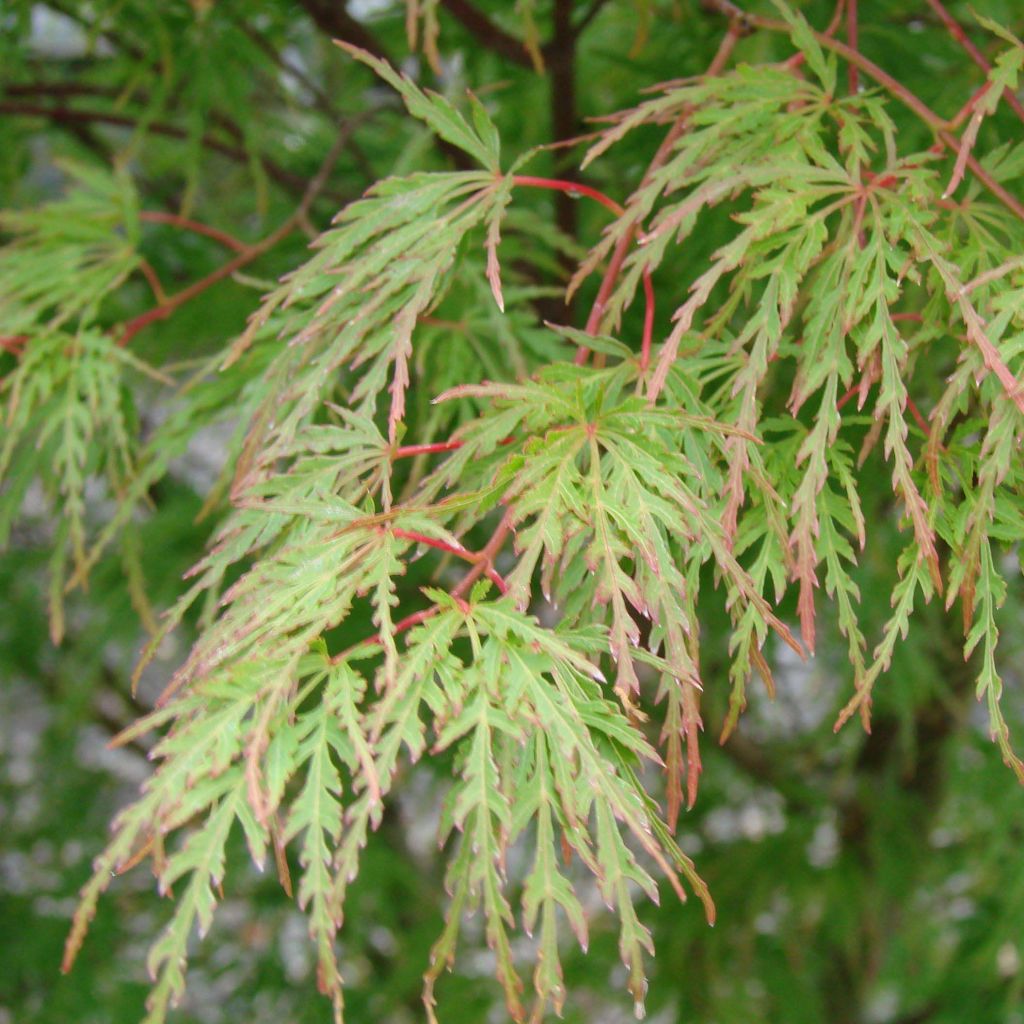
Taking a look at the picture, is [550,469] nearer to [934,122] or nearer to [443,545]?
[443,545]

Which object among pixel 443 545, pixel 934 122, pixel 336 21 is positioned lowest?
pixel 443 545

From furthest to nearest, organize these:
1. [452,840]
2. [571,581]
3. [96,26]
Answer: [452,840] < [96,26] < [571,581]

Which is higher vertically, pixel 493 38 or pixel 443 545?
pixel 493 38

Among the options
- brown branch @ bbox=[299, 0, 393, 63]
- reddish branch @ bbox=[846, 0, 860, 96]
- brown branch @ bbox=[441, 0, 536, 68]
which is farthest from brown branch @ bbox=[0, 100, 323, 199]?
reddish branch @ bbox=[846, 0, 860, 96]

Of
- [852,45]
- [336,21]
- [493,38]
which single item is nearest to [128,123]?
[336,21]

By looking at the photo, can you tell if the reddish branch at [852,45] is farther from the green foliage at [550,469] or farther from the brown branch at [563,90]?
the brown branch at [563,90]

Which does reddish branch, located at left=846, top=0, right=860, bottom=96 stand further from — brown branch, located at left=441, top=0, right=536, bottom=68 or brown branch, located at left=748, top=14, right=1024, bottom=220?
brown branch, located at left=441, top=0, right=536, bottom=68

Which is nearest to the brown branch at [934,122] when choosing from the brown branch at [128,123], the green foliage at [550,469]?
the green foliage at [550,469]

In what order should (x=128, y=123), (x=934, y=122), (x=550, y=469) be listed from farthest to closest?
(x=128, y=123) → (x=934, y=122) → (x=550, y=469)

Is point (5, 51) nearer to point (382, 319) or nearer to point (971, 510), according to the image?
point (382, 319)

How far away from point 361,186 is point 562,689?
0.93 meters

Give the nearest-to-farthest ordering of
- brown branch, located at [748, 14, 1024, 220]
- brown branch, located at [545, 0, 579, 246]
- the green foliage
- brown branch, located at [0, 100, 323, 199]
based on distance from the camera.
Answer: the green foliage
brown branch, located at [748, 14, 1024, 220]
brown branch, located at [545, 0, 579, 246]
brown branch, located at [0, 100, 323, 199]

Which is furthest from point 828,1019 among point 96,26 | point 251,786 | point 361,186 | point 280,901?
point 96,26

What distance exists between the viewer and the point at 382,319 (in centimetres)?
67
